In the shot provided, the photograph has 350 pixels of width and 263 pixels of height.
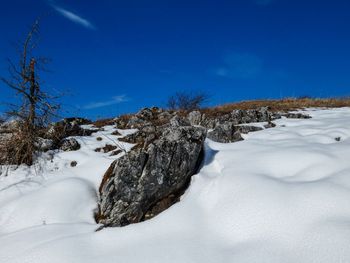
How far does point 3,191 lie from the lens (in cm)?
837

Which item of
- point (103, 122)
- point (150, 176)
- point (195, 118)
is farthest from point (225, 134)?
point (103, 122)

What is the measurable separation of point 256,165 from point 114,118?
9.24 m

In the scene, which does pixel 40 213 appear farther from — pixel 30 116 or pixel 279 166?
pixel 279 166

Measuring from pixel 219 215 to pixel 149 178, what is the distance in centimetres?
189

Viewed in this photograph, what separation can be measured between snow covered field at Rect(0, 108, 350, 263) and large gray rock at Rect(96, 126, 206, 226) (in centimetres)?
32

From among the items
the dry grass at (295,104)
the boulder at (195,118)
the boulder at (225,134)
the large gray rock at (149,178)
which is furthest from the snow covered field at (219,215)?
the dry grass at (295,104)

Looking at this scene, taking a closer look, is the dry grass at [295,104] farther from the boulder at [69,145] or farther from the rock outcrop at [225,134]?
the boulder at [69,145]

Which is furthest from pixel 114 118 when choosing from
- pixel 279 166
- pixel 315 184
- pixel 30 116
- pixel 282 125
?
pixel 315 184

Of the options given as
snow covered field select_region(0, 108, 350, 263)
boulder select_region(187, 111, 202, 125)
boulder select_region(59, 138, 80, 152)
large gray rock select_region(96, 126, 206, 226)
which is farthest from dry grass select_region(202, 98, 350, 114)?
large gray rock select_region(96, 126, 206, 226)

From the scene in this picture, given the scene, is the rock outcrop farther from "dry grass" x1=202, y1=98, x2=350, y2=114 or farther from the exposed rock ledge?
"dry grass" x1=202, y1=98, x2=350, y2=114

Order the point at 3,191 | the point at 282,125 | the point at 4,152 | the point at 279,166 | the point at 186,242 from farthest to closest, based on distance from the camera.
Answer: the point at 282,125
the point at 4,152
the point at 3,191
the point at 279,166
the point at 186,242

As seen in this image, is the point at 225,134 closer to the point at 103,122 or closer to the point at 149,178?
the point at 149,178

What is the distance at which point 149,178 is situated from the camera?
733 centimetres

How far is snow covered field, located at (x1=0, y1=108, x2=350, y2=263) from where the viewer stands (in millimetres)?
5078
